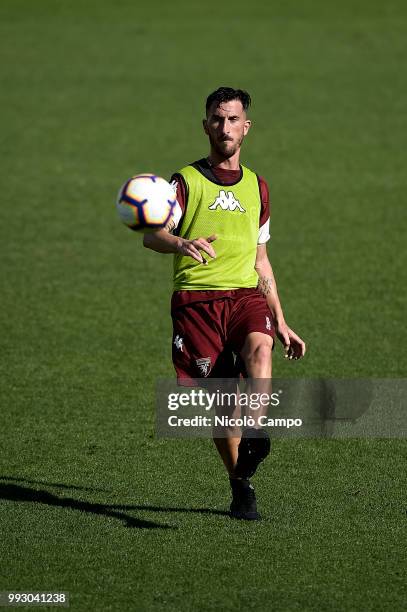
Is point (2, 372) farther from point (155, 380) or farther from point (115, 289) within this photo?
point (115, 289)

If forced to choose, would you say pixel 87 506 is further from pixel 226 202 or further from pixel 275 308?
pixel 226 202

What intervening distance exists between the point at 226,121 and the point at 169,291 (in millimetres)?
7256

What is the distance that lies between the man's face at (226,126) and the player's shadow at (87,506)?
2.33 meters

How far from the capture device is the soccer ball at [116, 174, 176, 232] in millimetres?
7051

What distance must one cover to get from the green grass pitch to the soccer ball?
6.20 ft

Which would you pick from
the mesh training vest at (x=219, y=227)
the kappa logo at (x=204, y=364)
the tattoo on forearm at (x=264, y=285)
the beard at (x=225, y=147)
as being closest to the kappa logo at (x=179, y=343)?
the kappa logo at (x=204, y=364)

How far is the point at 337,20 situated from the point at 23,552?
2443 centimetres

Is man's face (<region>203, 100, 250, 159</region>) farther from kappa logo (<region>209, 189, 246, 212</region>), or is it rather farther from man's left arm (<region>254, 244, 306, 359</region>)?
man's left arm (<region>254, 244, 306, 359</region>)

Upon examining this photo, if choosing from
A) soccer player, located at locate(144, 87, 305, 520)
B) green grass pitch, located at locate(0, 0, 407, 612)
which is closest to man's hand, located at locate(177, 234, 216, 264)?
soccer player, located at locate(144, 87, 305, 520)

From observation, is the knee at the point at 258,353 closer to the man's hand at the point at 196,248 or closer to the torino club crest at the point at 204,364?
the torino club crest at the point at 204,364

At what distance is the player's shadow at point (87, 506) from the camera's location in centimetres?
756

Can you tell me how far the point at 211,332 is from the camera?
298 inches

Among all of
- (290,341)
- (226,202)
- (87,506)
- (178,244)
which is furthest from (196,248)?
(87,506)

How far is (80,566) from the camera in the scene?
673 centimetres
